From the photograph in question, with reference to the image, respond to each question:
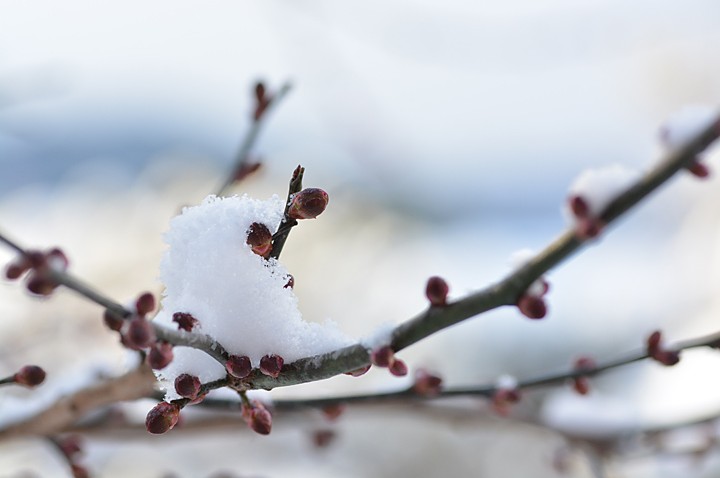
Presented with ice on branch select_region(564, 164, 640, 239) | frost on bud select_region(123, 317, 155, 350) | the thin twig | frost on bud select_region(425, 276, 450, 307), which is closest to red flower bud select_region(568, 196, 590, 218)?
ice on branch select_region(564, 164, 640, 239)

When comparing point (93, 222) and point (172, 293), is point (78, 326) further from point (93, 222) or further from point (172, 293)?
point (172, 293)

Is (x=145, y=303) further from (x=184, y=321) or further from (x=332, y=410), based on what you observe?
(x=332, y=410)

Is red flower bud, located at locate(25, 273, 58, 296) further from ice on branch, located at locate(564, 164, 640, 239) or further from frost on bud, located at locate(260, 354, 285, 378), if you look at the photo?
ice on branch, located at locate(564, 164, 640, 239)

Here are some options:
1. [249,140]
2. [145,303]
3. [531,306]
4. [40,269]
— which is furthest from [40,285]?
[249,140]

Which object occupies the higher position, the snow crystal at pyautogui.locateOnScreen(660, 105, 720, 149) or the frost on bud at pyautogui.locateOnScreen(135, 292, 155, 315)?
the snow crystal at pyautogui.locateOnScreen(660, 105, 720, 149)

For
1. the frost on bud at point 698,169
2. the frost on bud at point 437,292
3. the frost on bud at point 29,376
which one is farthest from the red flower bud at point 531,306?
the frost on bud at point 29,376

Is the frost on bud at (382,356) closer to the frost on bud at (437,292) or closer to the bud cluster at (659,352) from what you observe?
the frost on bud at (437,292)
